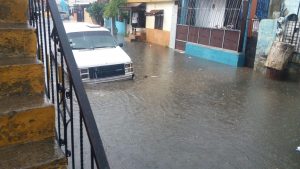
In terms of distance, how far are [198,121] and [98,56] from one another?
3968mm

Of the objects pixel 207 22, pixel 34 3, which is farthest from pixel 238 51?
pixel 34 3

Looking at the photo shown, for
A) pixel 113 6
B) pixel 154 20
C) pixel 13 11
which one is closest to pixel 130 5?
pixel 113 6

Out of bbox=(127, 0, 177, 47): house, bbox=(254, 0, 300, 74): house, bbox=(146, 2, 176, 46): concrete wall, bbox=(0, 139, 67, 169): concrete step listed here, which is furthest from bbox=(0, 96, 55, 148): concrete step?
bbox=(146, 2, 176, 46): concrete wall

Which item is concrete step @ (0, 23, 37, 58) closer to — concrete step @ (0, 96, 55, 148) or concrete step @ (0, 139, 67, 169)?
concrete step @ (0, 96, 55, 148)

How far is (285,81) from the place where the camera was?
10281 mm

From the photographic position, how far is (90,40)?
9.51m

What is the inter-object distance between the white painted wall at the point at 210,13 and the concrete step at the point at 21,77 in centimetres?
1366

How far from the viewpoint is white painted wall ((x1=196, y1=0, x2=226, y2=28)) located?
15148mm

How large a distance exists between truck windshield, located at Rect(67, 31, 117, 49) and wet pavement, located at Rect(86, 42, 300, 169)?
138cm

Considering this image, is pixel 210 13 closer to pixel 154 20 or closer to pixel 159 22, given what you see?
pixel 159 22

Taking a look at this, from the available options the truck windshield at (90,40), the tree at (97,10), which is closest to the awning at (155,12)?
the truck windshield at (90,40)

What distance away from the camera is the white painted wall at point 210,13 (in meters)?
15.1

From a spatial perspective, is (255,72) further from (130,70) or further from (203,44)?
(130,70)

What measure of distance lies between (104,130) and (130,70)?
148 inches
